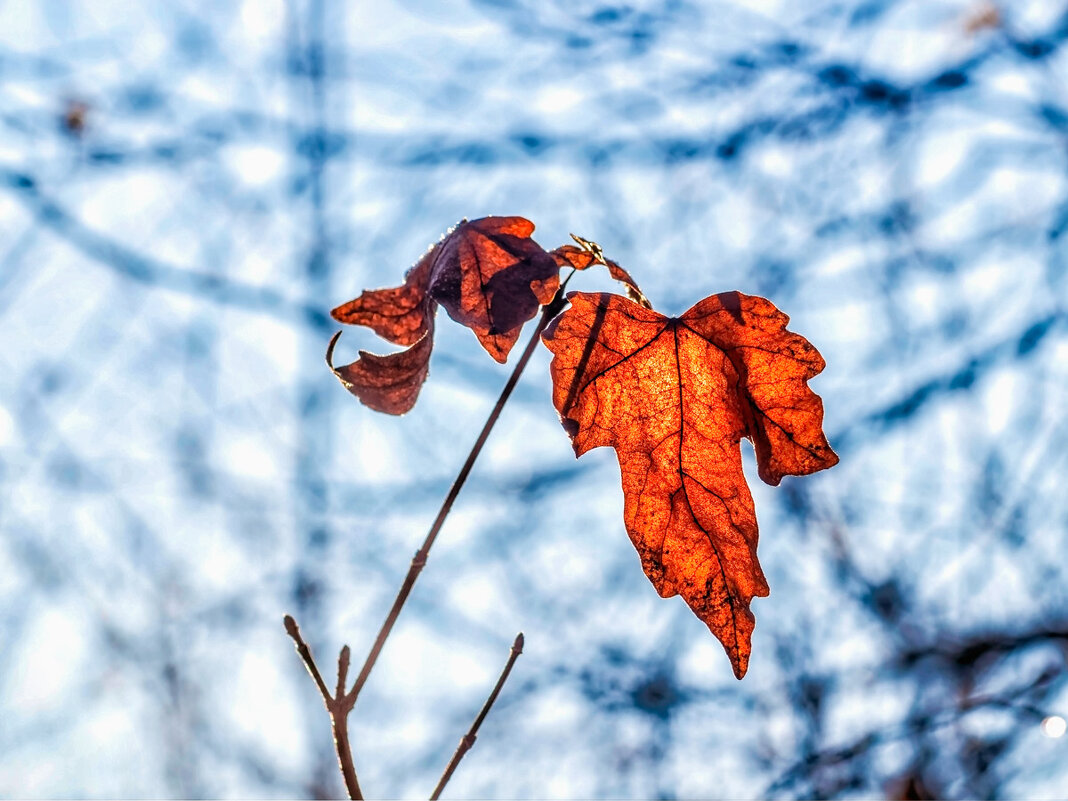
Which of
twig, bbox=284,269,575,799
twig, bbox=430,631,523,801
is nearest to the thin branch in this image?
twig, bbox=284,269,575,799

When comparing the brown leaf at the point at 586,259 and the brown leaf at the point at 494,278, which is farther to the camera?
the brown leaf at the point at 586,259

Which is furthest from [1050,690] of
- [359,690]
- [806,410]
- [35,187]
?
[35,187]

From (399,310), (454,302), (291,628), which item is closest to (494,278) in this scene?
(454,302)

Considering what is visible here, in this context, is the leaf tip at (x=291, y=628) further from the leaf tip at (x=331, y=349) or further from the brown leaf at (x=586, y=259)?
the brown leaf at (x=586, y=259)

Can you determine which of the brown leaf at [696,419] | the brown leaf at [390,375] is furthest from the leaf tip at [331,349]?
the brown leaf at [696,419]

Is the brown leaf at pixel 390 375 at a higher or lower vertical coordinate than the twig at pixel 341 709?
higher
